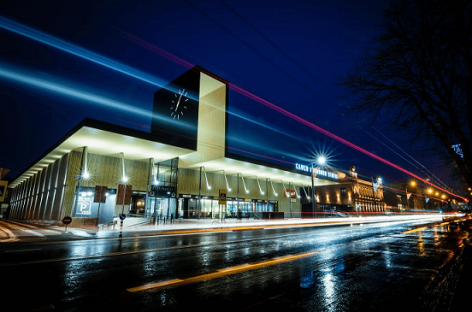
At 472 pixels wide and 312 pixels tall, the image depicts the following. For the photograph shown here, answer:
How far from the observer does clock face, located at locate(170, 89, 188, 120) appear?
128 ft

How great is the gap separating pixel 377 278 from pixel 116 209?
33032 millimetres

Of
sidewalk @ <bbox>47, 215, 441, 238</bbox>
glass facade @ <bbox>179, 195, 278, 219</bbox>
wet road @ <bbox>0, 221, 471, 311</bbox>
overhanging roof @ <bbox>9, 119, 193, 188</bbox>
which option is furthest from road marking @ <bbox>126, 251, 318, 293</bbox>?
glass facade @ <bbox>179, 195, 278, 219</bbox>

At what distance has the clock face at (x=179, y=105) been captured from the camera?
3891 cm

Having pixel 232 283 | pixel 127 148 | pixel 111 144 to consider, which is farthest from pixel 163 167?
pixel 232 283

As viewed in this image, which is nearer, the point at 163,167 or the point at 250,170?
the point at 163,167

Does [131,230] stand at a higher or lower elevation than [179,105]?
lower

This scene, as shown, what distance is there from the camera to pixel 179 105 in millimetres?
39719

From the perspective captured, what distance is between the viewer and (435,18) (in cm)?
630

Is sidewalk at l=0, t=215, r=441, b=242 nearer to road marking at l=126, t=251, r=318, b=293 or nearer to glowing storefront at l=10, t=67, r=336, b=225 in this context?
glowing storefront at l=10, t=67, r=336, b=225

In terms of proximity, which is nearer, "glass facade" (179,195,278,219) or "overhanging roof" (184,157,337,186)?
"overhanging roof" (184,157,337,186)

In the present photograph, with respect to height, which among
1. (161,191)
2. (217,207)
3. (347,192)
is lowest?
(217,207)

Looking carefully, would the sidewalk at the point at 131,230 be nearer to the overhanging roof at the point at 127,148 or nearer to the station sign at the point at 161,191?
the station sign at the point at 161,191

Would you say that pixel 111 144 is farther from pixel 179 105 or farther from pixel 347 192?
pixel 347 192

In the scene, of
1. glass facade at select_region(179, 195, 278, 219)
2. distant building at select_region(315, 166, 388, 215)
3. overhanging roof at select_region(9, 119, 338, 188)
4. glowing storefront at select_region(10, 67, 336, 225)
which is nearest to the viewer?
overhanging roof at select_region(9, 119, 338, 188)
